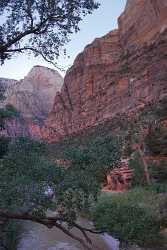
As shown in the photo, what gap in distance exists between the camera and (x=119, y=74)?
90.1 meters

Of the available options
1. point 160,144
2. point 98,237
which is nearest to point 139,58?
point 160,144

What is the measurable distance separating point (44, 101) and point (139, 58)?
342 feet

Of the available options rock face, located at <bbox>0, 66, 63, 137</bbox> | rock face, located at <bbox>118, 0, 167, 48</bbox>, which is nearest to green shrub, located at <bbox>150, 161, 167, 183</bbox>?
rock face, located at <bbox>118, 0, 167, 48</bbox>

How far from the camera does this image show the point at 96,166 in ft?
20.3

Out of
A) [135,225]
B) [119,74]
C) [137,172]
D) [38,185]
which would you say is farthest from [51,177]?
[119,74]

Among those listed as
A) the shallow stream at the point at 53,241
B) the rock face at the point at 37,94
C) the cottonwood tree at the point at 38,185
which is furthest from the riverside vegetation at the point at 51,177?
the rock face at the point at 37,94

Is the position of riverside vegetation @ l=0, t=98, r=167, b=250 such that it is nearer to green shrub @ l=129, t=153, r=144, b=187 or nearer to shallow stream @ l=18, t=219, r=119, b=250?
shallow stream @ l=18, t=219, r=119, b=250

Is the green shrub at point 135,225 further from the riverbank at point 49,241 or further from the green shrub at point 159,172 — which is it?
the green shrub at point 159,172

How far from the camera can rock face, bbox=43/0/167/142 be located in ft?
261

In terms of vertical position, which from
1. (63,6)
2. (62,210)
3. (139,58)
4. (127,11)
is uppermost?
(127,11)

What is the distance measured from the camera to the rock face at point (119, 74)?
79.6 metres

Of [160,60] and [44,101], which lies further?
[44,101]

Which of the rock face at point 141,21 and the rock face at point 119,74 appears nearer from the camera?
the rock face at point 119,74

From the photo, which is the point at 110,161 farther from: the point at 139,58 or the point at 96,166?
the point at 139,58
